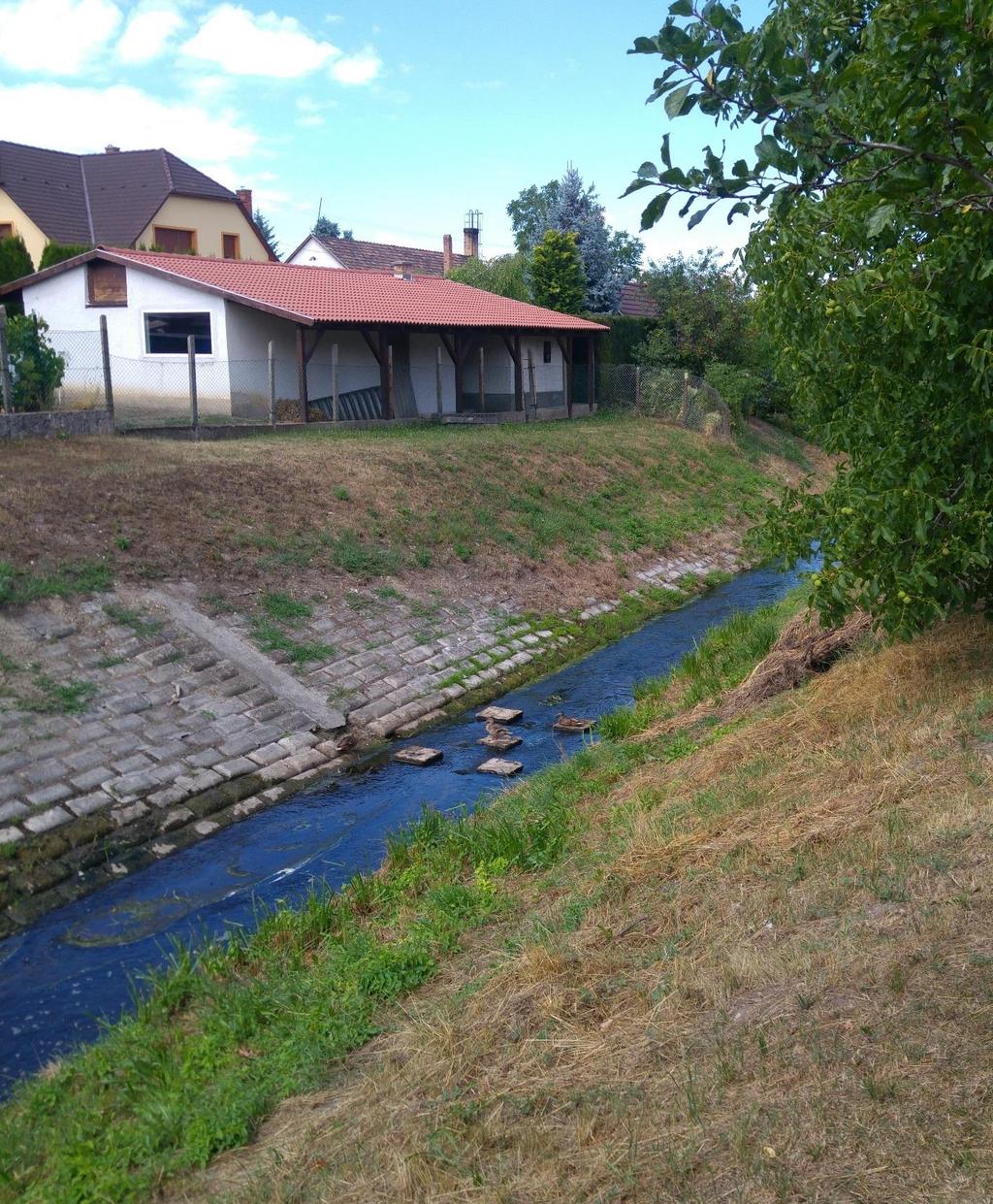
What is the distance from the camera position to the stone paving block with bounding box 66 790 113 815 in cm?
975

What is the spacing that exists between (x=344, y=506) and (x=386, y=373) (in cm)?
1036

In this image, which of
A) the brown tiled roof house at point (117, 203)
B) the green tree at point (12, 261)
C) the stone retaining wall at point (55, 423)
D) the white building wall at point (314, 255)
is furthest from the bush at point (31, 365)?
the white building wall at point (314, 255)

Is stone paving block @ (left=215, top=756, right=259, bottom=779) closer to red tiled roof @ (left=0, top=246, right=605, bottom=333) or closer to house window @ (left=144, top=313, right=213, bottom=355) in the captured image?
red tiled roof @ (left=0, top=246, right=605, bottom=333)

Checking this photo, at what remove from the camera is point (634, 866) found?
250 inches

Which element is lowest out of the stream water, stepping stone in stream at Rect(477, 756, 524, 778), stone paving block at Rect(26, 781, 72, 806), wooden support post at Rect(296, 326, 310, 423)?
the stream water

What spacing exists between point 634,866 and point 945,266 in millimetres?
3984

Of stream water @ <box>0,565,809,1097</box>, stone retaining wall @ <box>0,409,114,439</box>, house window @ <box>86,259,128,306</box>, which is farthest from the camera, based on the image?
house window @ <box>86,259,128,306</box>

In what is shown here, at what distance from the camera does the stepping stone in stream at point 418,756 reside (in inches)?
465

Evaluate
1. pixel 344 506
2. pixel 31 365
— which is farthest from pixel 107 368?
pixel 344 506

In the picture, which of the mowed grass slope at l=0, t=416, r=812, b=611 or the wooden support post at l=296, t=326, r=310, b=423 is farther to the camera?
the wooden support post at l=296, t=326, r=310, b=423

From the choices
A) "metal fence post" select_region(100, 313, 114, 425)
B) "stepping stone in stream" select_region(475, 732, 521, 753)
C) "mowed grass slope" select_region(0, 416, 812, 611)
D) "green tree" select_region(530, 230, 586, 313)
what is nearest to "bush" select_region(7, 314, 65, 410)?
"metal fence post" select_region(100, 313, 114, 425)

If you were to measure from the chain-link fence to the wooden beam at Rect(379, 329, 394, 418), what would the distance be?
9.44 meters

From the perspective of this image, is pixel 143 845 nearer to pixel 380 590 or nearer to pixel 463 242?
pixel 380 590

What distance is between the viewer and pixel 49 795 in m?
9.76
